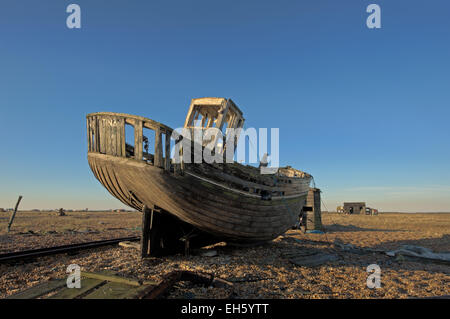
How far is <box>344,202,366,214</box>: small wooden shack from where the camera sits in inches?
2281

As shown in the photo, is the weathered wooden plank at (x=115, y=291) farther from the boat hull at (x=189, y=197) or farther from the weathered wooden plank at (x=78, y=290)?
the boat hull at (x=189, y=197)

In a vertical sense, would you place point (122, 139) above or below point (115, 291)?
above

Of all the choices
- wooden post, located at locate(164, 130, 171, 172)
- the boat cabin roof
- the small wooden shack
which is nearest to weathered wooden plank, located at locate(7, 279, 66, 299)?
wooden post, located at locate(164, 130, 171, 172)

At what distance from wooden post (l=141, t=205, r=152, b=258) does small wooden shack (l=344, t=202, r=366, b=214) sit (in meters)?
62.1

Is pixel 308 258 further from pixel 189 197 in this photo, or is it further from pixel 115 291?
pixel 115 291

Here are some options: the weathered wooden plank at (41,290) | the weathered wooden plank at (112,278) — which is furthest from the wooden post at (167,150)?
the weathered wooden plank at (41,290)

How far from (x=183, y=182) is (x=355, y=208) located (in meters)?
63.0

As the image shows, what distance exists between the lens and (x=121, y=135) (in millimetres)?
6422

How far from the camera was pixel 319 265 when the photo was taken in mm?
8008

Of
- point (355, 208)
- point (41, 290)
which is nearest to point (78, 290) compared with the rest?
point (41, 290)

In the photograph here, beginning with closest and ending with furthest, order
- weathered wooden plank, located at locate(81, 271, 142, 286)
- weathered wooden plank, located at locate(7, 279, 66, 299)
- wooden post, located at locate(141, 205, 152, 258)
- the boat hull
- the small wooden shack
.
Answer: weathered wooden plank, located at locate(7, 279, 66, 299), weathered wooden plank, located at locate(81, 271, 142, 286), the boat hull, wooden post, located at locate(141, 205, 152, 258), the small wooden shack

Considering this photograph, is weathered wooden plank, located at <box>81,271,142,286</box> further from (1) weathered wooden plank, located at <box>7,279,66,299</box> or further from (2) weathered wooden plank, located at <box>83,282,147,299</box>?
(1) weathered wooden plank, located at <box>7,279,66,299</box>
